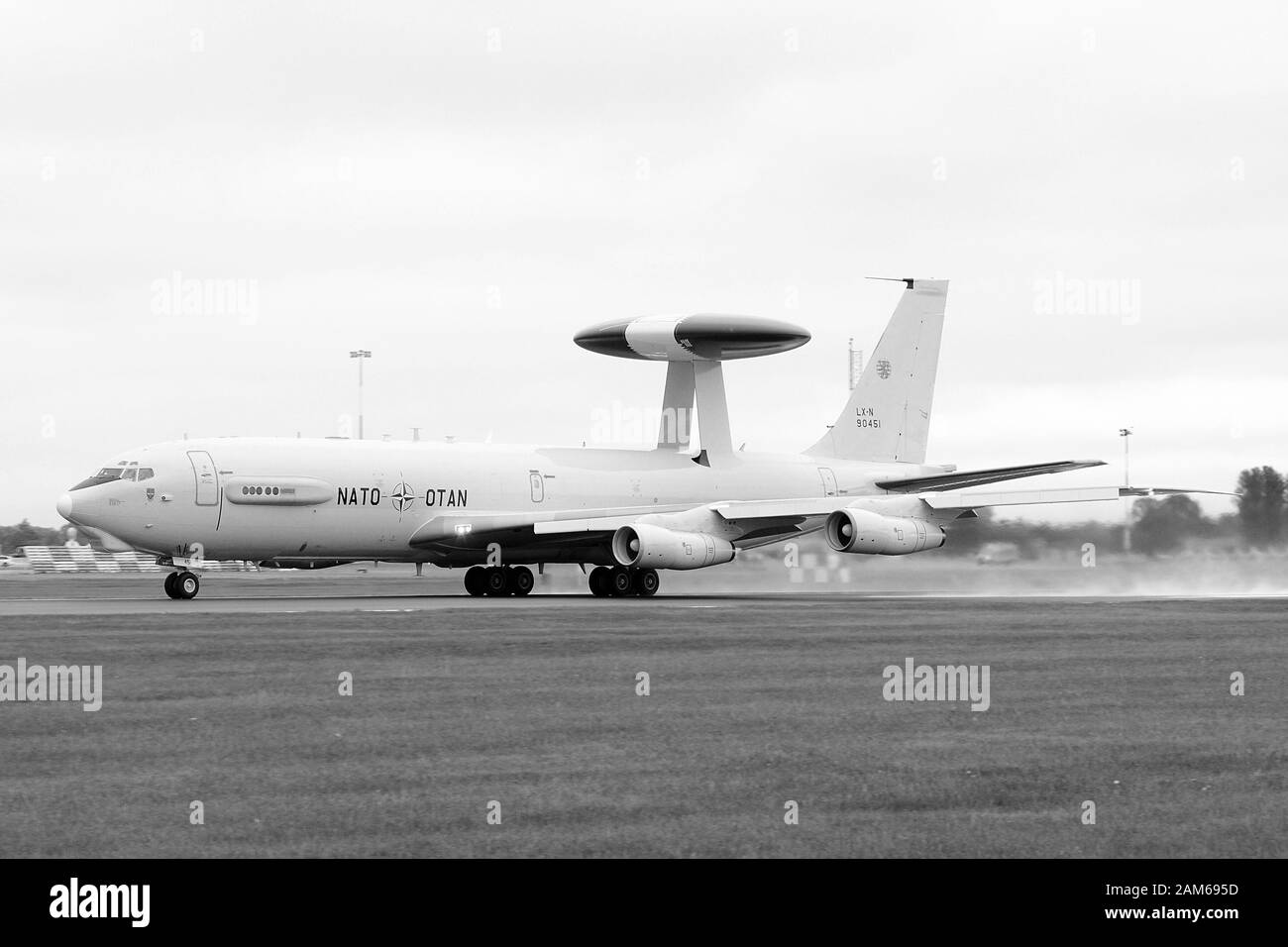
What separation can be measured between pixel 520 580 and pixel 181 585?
10.7 meters

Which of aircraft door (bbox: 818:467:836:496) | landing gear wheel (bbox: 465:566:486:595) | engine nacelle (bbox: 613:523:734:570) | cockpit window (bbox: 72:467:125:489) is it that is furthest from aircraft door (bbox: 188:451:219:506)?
aircraft door (bbox: 818:467:836:496)

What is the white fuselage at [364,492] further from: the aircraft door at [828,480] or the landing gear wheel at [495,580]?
the aircraft door at [828,480]

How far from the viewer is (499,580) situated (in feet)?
153

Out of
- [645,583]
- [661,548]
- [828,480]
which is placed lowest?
[645,583]

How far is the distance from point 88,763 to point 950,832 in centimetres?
697

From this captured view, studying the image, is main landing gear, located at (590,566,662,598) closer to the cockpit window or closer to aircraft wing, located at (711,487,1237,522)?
aircraft wing, located at (711,487,1237,522)

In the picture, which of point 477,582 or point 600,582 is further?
point 477,582

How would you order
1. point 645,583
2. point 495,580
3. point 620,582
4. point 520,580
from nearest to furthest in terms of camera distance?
point 620,582, point 645,583, point 495,580, point 520,580

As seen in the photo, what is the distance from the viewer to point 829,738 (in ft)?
47.3

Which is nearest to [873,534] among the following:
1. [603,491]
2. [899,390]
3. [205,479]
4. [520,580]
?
[603,491]

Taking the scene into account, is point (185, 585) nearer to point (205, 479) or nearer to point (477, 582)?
point (205, 479)

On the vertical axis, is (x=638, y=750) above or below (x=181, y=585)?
below

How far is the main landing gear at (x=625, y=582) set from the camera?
4516cm

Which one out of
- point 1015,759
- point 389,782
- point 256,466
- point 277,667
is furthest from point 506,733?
point 256,466
